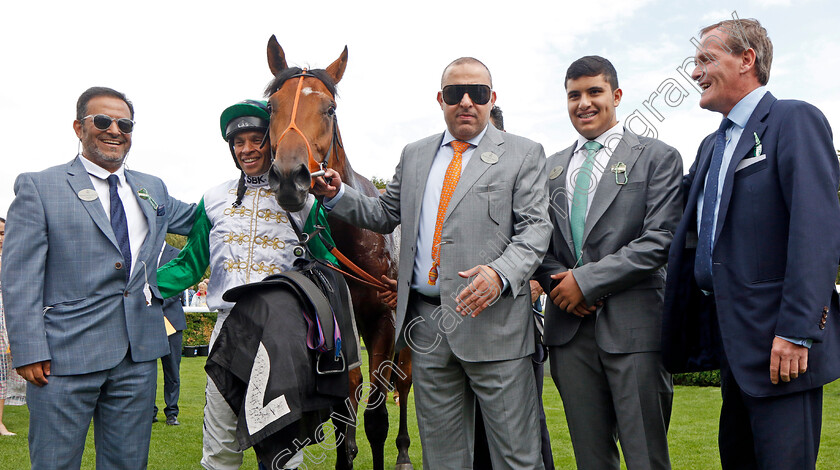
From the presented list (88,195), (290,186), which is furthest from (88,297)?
(290,186)

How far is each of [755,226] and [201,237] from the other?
268cm

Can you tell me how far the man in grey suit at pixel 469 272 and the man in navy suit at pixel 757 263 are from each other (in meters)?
0.69

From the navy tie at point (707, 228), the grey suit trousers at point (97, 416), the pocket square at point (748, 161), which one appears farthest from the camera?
the grey suit trousers at point (97, 416)

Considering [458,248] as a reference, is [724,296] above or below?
below

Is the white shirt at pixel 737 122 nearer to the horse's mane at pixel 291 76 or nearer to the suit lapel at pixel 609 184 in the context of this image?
the suit lapel at pixel 609 184

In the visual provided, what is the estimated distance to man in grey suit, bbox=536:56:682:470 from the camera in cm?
269

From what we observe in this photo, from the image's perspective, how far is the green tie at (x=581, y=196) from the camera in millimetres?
2924

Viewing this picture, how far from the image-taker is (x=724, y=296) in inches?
94.1

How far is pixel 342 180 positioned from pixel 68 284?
1.47m

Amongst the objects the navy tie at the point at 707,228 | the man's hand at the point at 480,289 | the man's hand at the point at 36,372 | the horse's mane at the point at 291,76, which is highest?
the horse's mane at the point at 291,76

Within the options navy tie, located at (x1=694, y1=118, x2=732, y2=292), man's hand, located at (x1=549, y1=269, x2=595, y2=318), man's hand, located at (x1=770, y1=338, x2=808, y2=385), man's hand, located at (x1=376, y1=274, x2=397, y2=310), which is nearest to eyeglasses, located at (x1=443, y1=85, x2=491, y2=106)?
man's hand, located at (x1=549, y1=269, x2=595, y2=318)

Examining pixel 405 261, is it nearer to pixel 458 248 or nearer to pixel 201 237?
pixel 458 248

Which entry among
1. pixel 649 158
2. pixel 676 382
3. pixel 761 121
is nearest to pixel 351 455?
pixel 649 158

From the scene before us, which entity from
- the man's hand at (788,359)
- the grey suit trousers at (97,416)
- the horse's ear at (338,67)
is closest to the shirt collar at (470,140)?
the horse's ear at (338,67)
